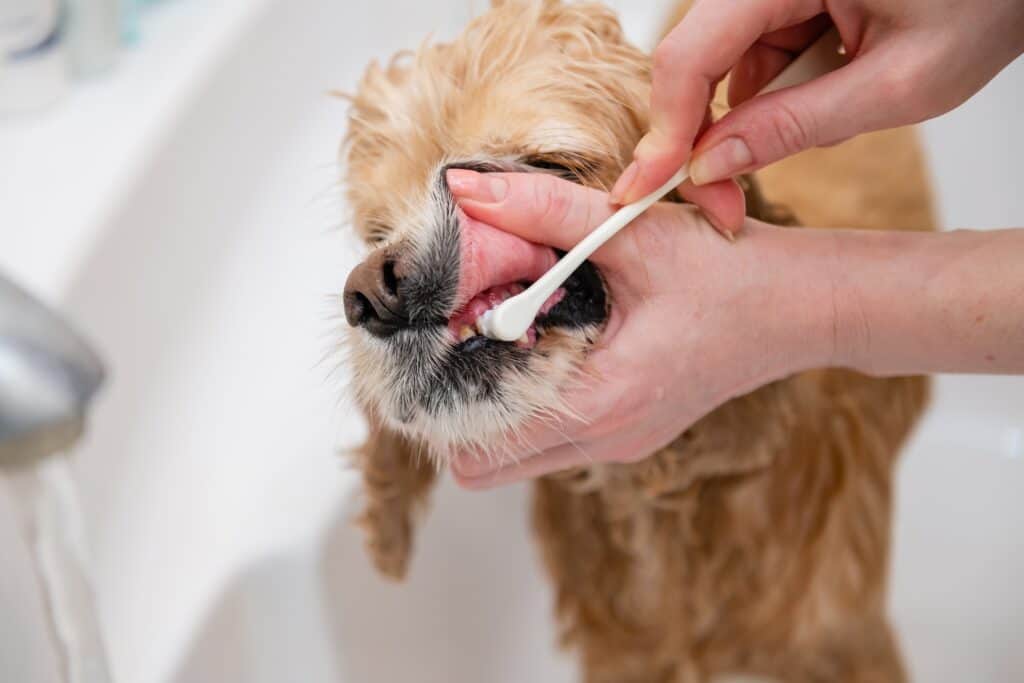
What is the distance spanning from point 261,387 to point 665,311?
0.89 metres

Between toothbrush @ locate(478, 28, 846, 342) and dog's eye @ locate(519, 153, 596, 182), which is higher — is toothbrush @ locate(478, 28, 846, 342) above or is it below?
below

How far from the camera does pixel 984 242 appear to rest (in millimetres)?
822

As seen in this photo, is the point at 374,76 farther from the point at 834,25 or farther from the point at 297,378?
the point at 297,378

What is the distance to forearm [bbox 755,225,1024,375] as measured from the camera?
0.81 m

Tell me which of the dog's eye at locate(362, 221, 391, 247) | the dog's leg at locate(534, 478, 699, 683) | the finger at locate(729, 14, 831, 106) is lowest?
the dog's leg at locate(534, 478, 699, 683)

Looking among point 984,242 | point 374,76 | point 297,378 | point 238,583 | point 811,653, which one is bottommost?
point 811,653

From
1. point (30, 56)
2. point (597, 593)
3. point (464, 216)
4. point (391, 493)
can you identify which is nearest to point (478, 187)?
point (464, 216)

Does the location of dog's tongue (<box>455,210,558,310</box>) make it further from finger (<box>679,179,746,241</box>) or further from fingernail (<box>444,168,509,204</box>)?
finger (<box>679,179,746,241</box>)

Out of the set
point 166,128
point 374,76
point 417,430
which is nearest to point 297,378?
point 166,128

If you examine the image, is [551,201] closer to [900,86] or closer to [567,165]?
[567,165]

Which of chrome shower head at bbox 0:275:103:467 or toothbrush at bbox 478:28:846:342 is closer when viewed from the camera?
chrome shower head at bbox 0:275:103:467

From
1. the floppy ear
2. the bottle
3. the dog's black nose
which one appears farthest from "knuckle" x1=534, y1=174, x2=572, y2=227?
the bottle

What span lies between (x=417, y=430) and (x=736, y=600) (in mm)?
646

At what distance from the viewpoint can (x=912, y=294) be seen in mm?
819
